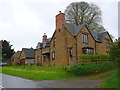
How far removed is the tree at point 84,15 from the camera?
46.6 m

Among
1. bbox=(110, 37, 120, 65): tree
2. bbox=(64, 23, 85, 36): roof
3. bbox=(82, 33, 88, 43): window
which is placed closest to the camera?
bbox=(110, 37, 120, 65): tree

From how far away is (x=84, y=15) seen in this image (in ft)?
153

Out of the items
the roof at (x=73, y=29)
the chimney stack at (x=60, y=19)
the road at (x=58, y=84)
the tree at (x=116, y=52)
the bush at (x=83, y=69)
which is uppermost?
the chimney stack at (x=60, y=19)

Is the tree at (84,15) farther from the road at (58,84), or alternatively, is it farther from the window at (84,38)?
the road at (58,84)

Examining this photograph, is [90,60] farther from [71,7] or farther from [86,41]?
[71,7]

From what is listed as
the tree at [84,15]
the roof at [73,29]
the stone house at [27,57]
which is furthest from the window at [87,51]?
the stone house at [27,57]

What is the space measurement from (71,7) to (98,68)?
3184 centimetres

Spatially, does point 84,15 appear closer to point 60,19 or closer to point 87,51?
point 60,19

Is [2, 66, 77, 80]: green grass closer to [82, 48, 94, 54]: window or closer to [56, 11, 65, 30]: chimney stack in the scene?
[82, 48, 94, 54]: window

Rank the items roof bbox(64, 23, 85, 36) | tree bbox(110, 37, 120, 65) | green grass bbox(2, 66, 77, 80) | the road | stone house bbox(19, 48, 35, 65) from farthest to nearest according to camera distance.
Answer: stone house bbox(19, 48, 35, 65)
roof bbox(64, 23, 85, 36)
green grass bbox(2, 66, 77, 80)
the road
tree bbox(110, 37, 120, 65)

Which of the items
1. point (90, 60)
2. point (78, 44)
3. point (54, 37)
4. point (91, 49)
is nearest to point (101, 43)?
point (91, 49)

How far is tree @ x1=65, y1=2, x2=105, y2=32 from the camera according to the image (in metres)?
46.6

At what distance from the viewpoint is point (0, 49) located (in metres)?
57.3

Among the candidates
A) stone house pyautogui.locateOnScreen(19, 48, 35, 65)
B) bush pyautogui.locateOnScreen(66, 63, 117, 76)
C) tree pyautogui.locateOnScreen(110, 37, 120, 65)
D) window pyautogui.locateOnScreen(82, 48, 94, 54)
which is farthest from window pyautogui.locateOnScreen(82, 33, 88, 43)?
stone house pyautogui.locateOnScreen(19, 48, 35, 65)
